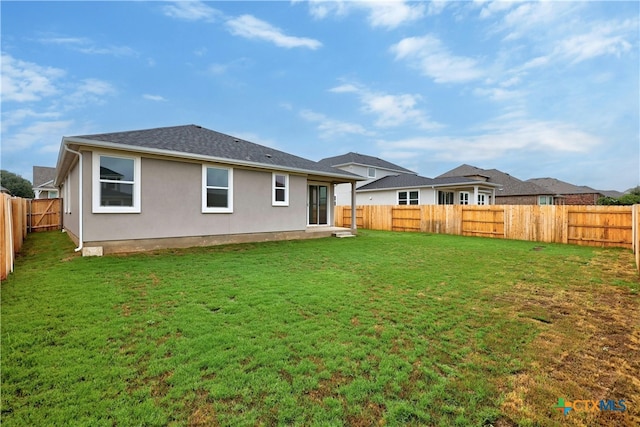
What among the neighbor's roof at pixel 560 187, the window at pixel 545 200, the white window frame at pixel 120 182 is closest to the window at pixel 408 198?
the white window frame at pixel 120 182

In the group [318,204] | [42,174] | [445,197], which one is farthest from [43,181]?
[445,197]

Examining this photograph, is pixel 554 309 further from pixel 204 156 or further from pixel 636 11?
pixel 636 11

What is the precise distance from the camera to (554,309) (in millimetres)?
4523

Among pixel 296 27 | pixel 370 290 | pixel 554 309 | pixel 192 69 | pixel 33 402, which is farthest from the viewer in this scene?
pixel 192 69

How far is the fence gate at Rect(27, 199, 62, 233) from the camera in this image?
51.3 feet

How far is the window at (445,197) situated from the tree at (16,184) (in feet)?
168

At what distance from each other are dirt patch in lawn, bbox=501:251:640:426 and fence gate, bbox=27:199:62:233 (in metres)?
21.5

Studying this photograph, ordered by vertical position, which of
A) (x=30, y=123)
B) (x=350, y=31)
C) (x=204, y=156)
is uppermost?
(x=350, y=31)

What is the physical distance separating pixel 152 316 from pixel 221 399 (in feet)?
7.25

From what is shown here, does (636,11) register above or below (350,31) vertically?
below

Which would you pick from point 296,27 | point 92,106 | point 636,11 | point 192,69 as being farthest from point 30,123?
point 636,11

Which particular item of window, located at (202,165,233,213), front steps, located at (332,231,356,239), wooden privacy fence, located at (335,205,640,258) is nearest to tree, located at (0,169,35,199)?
window, located at (202,165,233,213)

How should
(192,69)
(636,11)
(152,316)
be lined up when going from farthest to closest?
1. (192,69)
2. (636,11)
3. (152,316)

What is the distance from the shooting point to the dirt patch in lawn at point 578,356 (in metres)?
2.24
